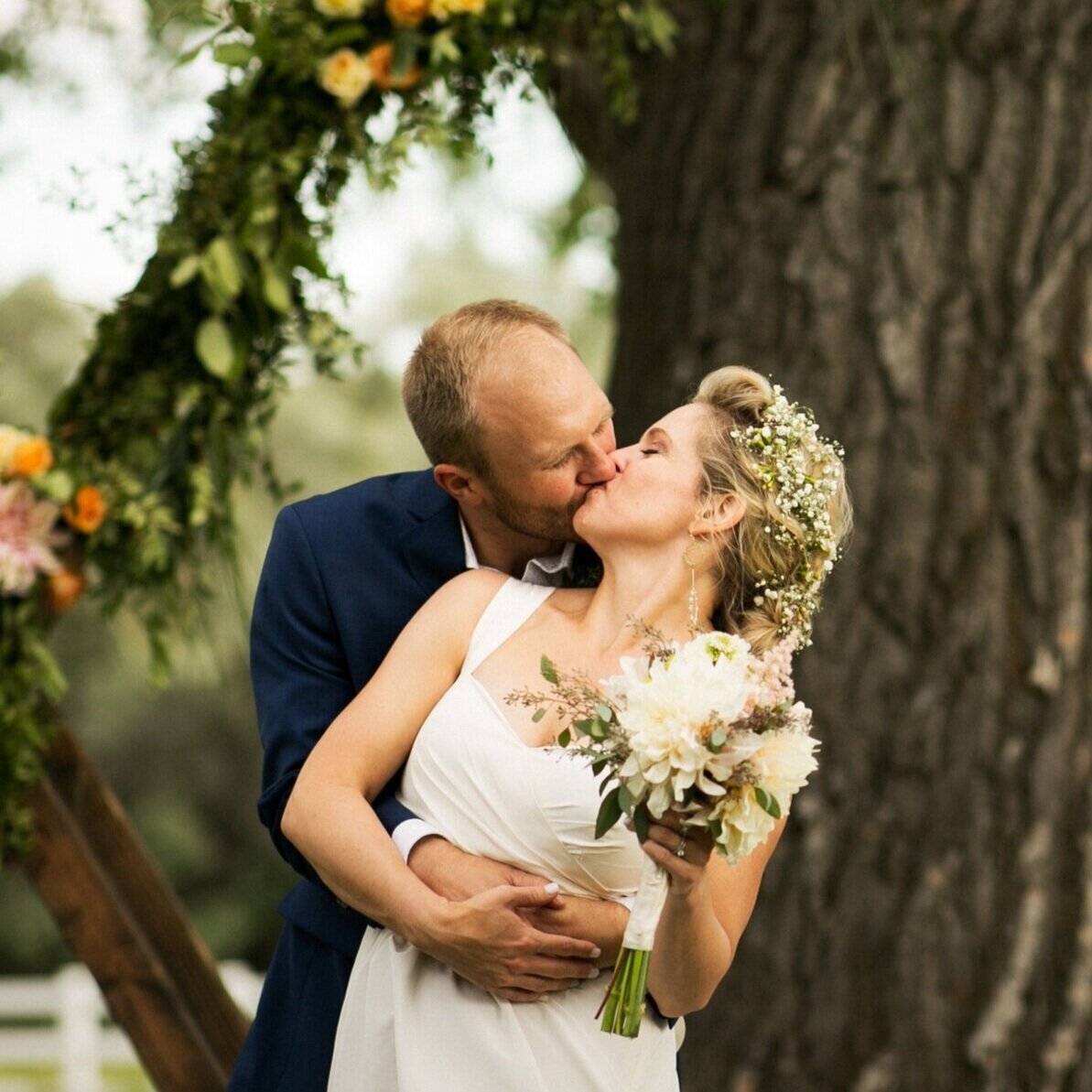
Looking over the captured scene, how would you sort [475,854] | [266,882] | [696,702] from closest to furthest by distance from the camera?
[696,702]
[475,854]
[266,882]

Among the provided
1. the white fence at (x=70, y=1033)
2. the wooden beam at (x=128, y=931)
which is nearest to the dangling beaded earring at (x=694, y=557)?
the wooden beam at (x=128, y=931)

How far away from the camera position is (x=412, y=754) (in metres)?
2.37

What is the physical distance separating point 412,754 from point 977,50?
2.56 metres

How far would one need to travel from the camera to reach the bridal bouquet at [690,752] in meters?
1.92

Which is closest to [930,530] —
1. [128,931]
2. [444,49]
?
[444,49]

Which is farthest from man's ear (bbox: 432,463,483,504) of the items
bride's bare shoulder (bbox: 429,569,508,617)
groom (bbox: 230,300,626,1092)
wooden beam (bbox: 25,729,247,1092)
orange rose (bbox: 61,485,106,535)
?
wooden beam (bbox: 25,729,247,1092)

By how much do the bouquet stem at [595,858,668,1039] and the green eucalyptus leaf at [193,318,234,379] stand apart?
1666 mm

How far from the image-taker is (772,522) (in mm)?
2420

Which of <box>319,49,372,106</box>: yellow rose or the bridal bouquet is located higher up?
<box>319,49,372,106</box>: yellow rose

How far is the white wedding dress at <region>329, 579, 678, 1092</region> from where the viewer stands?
Result: 88.5 inches

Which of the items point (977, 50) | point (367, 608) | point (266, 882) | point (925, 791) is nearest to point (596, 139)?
point (977, 50)

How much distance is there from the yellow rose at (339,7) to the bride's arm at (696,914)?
77.0 inches

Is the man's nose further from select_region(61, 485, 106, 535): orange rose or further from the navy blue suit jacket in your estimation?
select_region(61, 485, 106, 535): orange rose

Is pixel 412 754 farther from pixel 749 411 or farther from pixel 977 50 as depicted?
pixel 977 50
